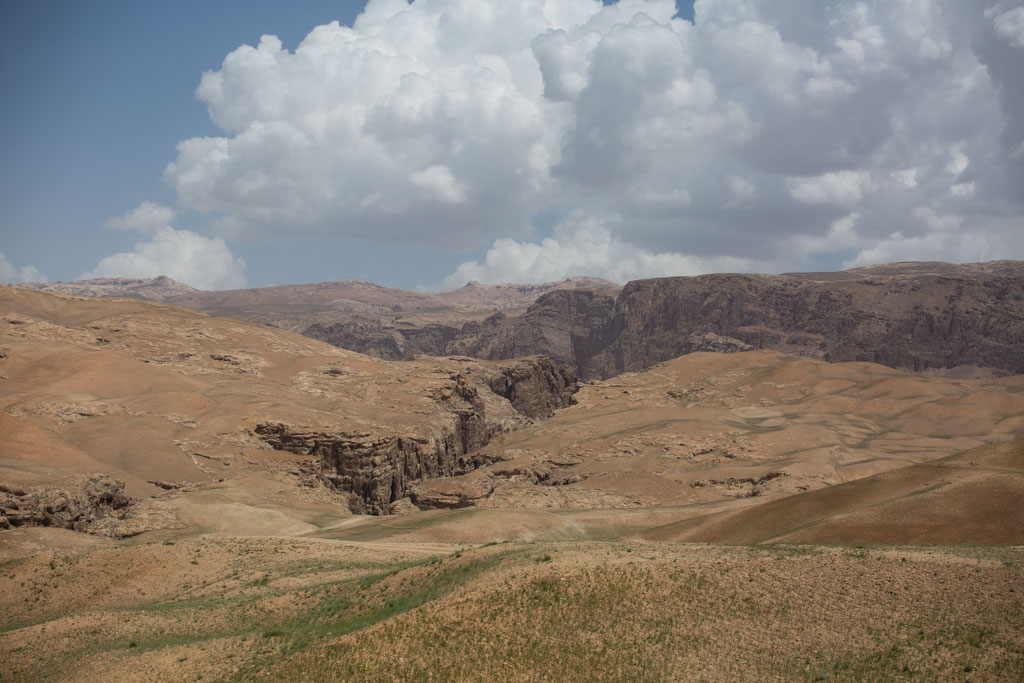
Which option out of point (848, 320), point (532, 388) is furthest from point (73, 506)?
point (848, 320)

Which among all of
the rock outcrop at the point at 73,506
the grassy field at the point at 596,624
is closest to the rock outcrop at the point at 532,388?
the rock outcrop at the point at 73,506

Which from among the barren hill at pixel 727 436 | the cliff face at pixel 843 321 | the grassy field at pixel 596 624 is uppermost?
the cliff face at pixel 843 321

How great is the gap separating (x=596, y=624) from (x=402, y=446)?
59.2 meters

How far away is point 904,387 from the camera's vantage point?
114 meters

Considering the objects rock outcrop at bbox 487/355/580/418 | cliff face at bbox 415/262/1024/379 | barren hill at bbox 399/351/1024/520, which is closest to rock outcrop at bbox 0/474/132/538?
barren hill at bbox 399/351/1024/520

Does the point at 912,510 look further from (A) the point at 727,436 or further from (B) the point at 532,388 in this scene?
(B) the point at 532,388

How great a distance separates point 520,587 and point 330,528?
111ft

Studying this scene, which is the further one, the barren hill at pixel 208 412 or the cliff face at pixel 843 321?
the cliff face at pixel 843 321

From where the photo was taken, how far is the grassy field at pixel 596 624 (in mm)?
18750

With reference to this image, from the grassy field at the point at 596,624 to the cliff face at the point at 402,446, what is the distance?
43684 mm

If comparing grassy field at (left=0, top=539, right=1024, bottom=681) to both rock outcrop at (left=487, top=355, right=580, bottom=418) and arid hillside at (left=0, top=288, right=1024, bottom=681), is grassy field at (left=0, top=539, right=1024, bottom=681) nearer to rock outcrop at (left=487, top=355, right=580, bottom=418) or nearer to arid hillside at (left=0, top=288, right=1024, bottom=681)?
arid hillside at (left=0, top=288, right=1024, bottom=681)

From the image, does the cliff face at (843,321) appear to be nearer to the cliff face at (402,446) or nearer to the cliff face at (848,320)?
the cliff face at (848,320)

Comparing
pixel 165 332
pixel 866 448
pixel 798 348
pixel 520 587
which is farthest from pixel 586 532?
pixel 798 348

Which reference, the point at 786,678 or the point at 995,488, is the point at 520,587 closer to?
the point at 786,678
